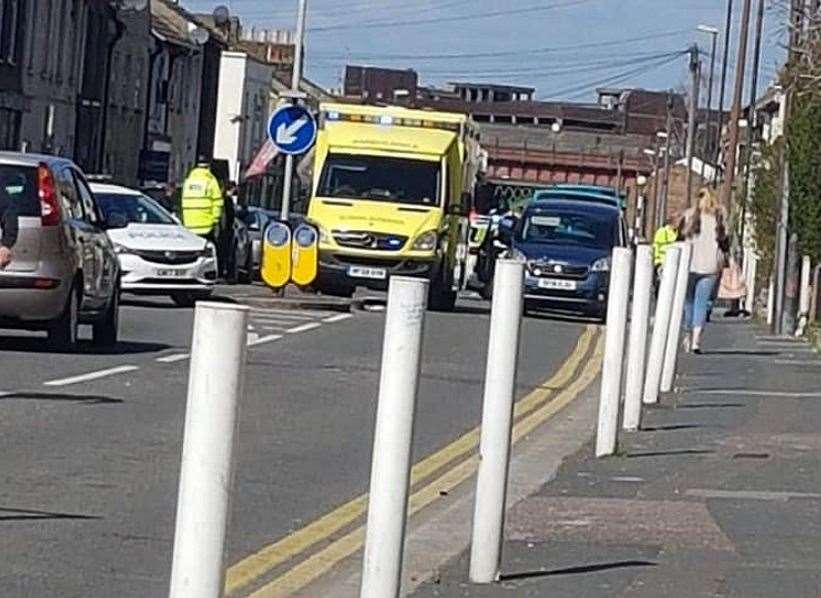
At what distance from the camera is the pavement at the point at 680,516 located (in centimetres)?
940

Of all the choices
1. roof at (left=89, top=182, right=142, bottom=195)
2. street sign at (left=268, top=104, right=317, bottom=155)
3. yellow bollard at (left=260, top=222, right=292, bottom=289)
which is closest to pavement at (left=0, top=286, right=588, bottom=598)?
yellow bollard at (left=260, top=222, right=292, bottom=289)

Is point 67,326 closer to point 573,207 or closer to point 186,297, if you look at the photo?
point 186,297

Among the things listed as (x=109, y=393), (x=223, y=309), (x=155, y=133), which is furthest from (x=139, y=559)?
(x=155, y=133)

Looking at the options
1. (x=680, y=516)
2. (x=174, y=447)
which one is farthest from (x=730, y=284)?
(x=680, y=516)

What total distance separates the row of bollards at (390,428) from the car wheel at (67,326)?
24.5 ft

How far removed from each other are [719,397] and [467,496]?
21.2ft

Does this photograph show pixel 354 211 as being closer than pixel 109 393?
No

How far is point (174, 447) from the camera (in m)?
13.8

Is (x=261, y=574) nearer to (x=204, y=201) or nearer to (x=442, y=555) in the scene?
(x=442, y=555)

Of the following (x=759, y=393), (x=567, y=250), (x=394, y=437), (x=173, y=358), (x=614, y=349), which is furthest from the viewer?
(x=567, y=250)

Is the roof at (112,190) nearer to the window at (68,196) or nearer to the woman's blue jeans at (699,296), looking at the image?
the woman's blue jeans at (699,296)

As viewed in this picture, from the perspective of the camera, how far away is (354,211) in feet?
109

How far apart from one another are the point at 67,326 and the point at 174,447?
6.76 metres

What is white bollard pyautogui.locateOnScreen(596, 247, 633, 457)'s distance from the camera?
13.3m
